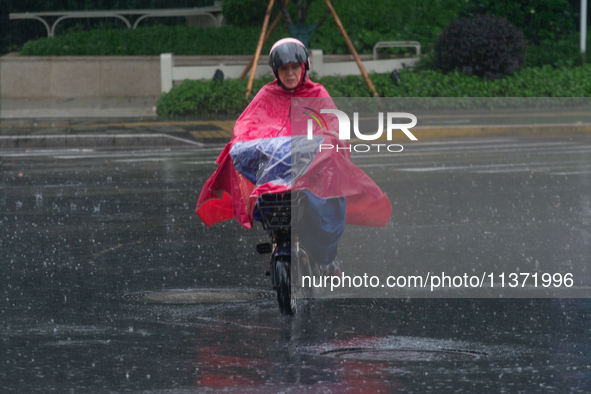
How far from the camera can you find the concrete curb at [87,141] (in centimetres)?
1620

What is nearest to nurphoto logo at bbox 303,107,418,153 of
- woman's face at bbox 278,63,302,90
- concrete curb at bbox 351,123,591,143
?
woman's face at bbox 278,63,302,90

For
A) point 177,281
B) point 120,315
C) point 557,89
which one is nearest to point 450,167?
point 177,281

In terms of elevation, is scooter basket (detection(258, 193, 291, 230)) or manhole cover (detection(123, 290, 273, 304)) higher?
scooter basket (detection(258, 193, 291, 230))

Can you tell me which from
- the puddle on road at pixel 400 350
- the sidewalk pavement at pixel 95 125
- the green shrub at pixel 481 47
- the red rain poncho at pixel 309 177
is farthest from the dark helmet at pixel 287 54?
the green shrub at pixel 481 47

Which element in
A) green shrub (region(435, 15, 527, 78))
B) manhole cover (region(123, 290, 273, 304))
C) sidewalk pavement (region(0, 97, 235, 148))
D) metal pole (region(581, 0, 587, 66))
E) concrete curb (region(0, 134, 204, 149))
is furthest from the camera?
metal pole (region(581, 0, 587, 66))

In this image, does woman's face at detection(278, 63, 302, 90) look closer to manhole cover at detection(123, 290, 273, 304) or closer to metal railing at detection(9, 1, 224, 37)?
manhole cover at detection(123, 290, 273, 304)

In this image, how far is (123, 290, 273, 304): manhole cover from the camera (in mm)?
6023

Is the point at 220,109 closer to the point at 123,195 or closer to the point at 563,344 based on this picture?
the point at 123,195

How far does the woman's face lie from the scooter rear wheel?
1086 millimetres

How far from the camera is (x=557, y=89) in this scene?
21859 mm

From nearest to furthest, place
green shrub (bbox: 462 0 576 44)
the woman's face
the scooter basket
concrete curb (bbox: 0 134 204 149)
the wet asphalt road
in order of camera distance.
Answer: the wet asphalt road
the scooter basket
the woman's face
concrete curb (bbox: 0 134 204 149)
green shrub (bbox: 462 0 576 44)

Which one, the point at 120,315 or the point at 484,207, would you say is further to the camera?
the point at 484,207

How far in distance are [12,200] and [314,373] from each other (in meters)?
6.86

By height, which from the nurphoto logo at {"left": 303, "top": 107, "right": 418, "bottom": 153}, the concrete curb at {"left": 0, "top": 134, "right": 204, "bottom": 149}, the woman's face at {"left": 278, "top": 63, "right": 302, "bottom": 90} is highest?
the woman's face at {"left": 278, "top": 63, "right": 302, "bottom": 90}
